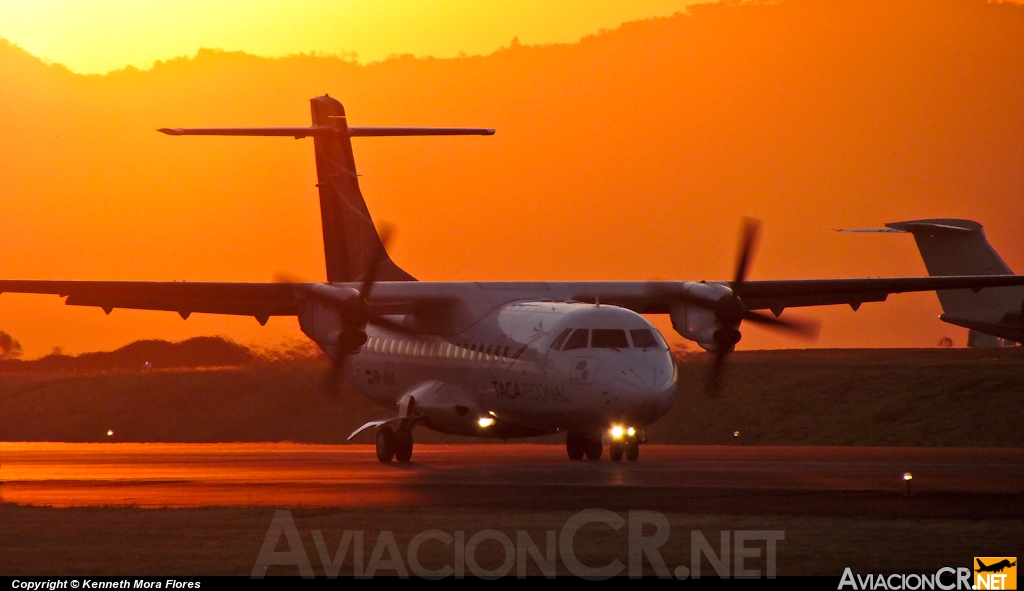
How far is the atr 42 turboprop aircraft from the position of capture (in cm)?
2783

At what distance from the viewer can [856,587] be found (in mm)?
12281

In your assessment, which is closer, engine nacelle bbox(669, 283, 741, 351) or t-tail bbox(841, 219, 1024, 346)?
engine nacelle bbox(669, 283, 741, 351)

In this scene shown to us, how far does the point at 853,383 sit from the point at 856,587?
126 ft

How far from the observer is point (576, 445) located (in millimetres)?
32781

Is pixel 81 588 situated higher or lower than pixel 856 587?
lower

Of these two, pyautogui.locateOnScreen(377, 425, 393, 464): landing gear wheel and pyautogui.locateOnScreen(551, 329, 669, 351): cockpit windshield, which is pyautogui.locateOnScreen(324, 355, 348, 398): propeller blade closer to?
pyautogui.locateOnScreen(377, 425, 393, 464): landing gear wheel

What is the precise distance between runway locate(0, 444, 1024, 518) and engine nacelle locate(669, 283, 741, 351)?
263 centimetres

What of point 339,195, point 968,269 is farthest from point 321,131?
point 968,269

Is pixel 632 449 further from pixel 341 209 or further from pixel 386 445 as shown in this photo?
pixel 341 209

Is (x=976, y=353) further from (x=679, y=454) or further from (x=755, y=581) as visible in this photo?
(x=755, y=581)

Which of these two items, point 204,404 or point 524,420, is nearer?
point 524,420

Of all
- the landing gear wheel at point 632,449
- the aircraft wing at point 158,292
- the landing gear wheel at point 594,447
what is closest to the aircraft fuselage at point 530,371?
the aircraft wing at point 158,292

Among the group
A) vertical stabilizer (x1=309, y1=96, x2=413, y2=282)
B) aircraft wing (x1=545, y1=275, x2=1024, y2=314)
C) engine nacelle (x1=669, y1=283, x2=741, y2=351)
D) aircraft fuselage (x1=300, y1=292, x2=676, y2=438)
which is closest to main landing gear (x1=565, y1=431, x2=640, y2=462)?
aircraft fuselage (x1=300, y1=292, x2=676, y2=438)

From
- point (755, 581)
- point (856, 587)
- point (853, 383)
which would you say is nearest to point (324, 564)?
point (755, 581)
